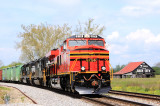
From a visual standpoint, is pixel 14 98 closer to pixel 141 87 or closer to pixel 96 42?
pixel 96 42

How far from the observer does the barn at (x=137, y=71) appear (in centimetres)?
9538

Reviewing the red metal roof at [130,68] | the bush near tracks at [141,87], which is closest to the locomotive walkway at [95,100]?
the bush near tracks at [141,87]

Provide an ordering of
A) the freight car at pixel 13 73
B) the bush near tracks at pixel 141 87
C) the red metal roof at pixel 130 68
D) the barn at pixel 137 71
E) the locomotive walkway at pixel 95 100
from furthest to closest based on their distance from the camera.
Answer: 1. the red metal roof at pixel 130 68
2. the barn at pixel 137 71
3. the freight car at pixel 13 73
4. the bush near tracks at pixel 141 87
5. the locomotive walkway at pixel 95 100

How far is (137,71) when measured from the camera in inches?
3819

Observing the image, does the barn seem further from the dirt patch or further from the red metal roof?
the dirt patch

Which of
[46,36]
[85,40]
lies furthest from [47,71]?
[46,36]

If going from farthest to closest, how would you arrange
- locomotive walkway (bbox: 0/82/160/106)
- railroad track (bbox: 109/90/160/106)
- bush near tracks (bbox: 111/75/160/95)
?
bush near tracks (bbox: 111/75/160/95), railroad track (bbox: 109/90/160/106), locomotive walkway (bbox: 0/82/160/106)

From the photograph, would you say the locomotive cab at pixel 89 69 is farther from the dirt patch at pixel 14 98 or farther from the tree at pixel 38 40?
the tree at pixel 38 40

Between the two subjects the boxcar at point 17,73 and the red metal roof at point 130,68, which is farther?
the red metal roof at point 130,68

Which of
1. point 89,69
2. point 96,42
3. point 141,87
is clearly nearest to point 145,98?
point 89,69

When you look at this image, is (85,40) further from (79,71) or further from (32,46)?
(32,46)

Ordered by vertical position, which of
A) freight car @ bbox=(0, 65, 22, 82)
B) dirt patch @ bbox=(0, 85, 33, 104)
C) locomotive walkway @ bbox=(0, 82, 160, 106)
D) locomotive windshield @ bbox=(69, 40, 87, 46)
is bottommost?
dirt patch @ bbox=(0, 85, 33, 104)

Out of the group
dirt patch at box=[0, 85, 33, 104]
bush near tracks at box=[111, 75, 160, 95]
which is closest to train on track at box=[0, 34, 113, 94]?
dirt patch at box=[0, 85, 33, 104]

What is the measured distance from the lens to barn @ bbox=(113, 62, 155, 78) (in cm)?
9538
